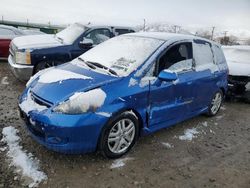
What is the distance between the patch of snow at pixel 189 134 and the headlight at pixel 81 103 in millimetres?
1909

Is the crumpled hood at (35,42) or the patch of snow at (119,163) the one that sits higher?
the crumpled hood at (35,42)

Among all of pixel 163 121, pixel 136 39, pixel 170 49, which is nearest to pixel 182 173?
pixel 163 121

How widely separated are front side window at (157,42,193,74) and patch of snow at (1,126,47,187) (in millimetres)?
2098

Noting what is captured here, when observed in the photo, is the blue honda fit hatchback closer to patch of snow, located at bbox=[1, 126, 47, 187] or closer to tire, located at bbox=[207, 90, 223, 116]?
patch of snow, located at bbox=[1, 126, 47, 187]

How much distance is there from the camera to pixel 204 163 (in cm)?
410

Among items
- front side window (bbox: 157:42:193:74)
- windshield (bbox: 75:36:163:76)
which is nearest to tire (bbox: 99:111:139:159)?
windshield (bbox: 75:36:163:76)

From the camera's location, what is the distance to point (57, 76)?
4.11m

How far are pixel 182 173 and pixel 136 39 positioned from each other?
7.41 ft

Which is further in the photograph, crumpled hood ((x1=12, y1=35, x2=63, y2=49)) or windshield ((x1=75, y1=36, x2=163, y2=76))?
crumpled hood ((x1=12, y1=35, x2=63, y2=49))

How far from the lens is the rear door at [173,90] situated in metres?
4.23

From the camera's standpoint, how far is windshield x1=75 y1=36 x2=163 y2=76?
4.21 metres

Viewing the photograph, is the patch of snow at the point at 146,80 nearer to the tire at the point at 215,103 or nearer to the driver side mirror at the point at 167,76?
the driver side mirror at the point at 167,76

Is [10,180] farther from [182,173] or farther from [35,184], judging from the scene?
[182,173]

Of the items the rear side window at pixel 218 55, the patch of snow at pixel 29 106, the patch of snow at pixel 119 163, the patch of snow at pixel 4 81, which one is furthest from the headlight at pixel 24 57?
the rear side window at pixel 218 55
